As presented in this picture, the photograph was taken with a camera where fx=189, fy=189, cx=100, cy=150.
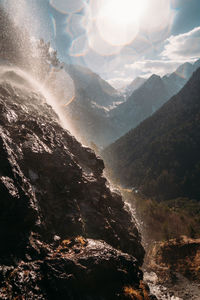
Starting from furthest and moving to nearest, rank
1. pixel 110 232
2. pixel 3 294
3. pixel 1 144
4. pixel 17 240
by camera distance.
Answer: pixel 110 232
pixel 1 144
pixel 17 240
pixel 3 294

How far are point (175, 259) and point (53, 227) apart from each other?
28010 millimetres

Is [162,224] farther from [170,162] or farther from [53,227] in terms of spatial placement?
→ [170,162]

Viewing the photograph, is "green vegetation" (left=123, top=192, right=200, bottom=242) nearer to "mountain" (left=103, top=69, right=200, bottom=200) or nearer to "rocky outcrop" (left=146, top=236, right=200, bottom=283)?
"rocky outcrop" (left=146, top=236, right=200, bottom=283)

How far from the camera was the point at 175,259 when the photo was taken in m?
33.8

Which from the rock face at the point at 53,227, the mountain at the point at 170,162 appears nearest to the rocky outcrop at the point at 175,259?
the rock face at the point at 53,227

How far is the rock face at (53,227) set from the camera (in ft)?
39.3

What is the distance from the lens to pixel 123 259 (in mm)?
16484

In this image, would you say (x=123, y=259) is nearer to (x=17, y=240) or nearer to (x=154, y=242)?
(x=17, y=240)

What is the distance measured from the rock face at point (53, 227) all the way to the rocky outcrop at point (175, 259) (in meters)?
7.85

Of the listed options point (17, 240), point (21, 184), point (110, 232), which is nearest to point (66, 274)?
point (17, 240)

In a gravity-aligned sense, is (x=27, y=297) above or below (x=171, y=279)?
below

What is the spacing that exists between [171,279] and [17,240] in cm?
2490

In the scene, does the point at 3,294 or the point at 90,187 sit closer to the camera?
the point at 3,294

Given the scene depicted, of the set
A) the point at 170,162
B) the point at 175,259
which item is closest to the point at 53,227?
the point at 175,259
